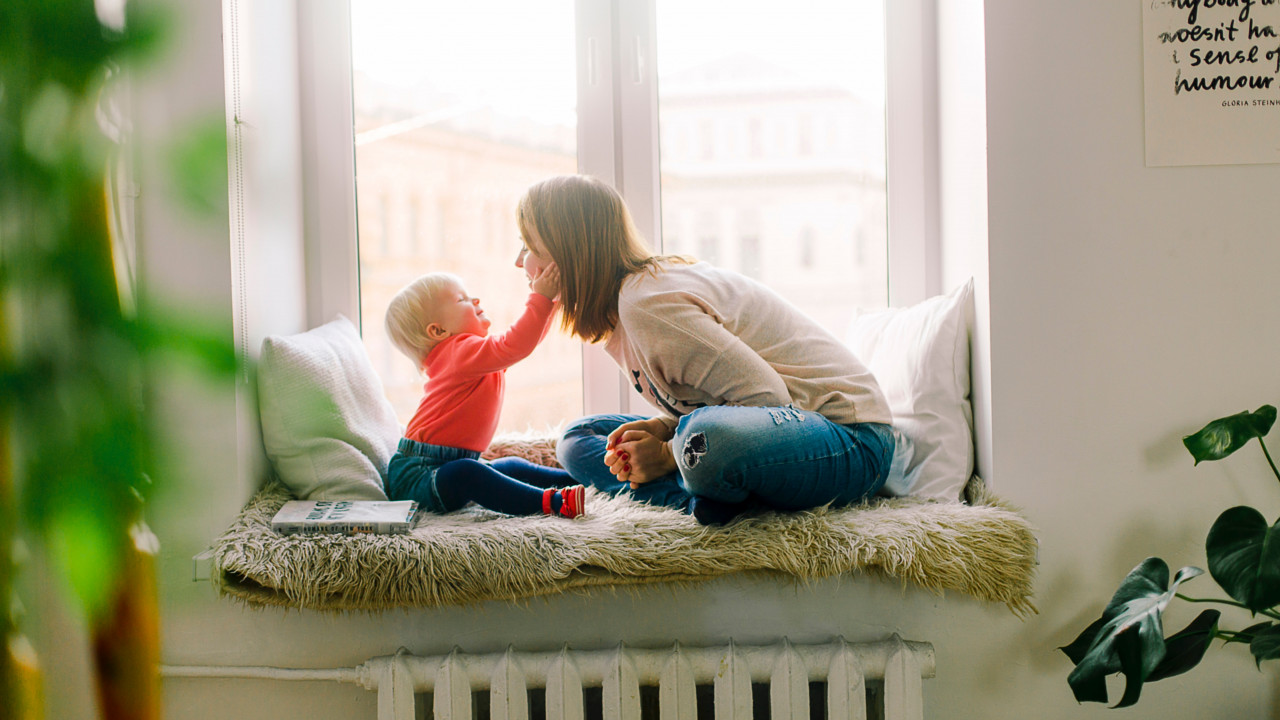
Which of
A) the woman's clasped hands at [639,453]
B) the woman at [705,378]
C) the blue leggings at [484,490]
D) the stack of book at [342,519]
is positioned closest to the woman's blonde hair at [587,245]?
the woman at [705,378]

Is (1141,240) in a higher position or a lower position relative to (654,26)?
lower

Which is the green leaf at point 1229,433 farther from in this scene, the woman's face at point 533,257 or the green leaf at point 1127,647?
the woman's face at point 533,257

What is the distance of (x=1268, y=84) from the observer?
1222mm

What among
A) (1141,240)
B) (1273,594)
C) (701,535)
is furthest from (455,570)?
(1141,240)

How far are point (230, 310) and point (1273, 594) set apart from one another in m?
1.55

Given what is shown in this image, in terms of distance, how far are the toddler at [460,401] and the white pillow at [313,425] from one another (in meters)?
0.07

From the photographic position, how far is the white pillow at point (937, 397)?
51.4 inches

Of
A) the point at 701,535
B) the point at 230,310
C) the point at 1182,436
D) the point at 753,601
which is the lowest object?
the point at 753,601

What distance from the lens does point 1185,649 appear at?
105 centimetres

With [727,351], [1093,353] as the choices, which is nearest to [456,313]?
[727,351]

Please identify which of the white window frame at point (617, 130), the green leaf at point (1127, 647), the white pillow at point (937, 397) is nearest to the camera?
the green leaf at point (1127, 647)

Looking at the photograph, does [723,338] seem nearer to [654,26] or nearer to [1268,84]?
[654,26]

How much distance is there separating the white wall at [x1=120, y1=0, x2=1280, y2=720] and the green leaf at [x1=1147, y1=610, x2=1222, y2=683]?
0.17 m

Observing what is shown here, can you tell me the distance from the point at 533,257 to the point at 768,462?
2.00 ft
